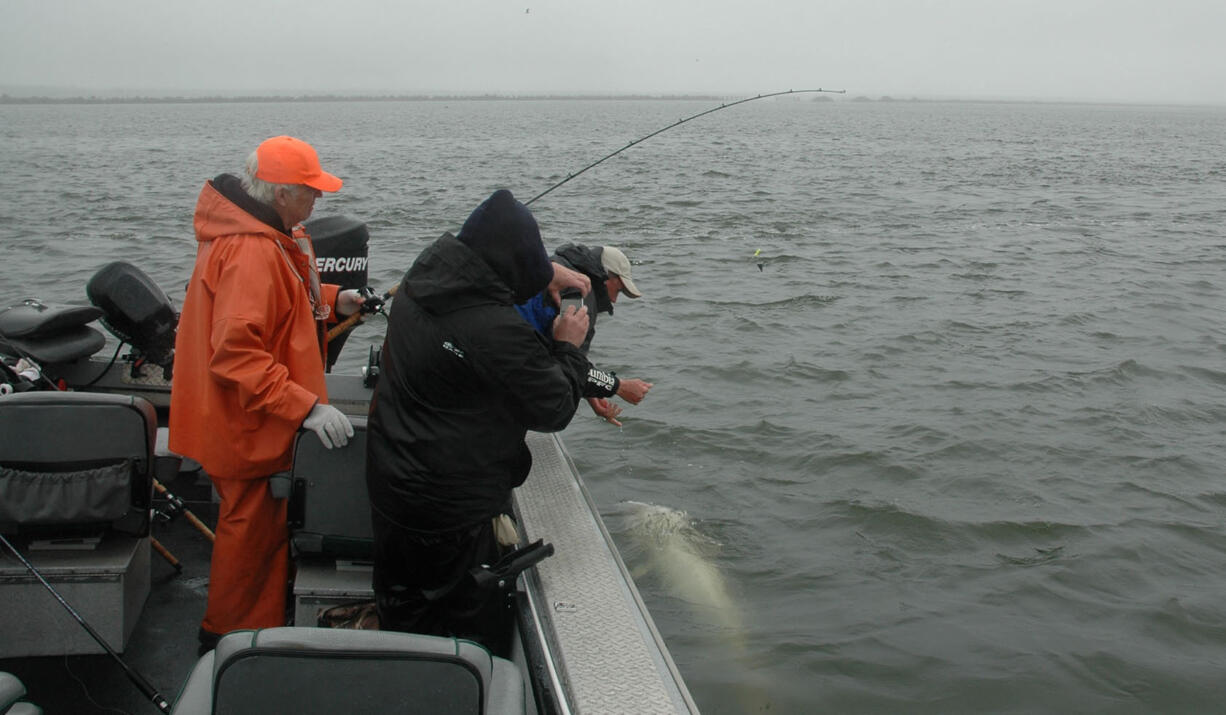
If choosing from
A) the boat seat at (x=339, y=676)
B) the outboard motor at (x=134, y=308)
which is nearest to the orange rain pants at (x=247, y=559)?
the boat seat at (x=339, y=676)

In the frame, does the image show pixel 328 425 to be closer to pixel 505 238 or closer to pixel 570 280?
pixel 505 238

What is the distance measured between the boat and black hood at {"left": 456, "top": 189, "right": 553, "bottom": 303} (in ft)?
3.03

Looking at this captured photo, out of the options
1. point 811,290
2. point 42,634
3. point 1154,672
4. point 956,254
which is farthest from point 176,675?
point 956,254

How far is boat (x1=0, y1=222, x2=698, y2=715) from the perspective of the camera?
6.48 feet

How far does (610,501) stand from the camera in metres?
7.49

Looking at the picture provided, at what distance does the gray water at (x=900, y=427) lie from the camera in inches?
224

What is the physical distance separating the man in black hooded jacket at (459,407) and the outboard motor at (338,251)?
2324 millimetres

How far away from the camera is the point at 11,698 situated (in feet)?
6.70

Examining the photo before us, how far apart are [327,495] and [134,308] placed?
2.23 metres

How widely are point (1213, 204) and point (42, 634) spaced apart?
28318 millimetres

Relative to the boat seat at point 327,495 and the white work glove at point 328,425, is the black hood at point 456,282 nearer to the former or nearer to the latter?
the white work glove at point 328,425

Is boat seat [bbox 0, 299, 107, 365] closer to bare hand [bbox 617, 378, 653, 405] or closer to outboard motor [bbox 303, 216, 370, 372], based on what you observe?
outboard motor [bbox 303, 216, 370, 372]

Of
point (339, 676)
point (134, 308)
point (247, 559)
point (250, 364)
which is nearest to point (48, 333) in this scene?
point (134, 308)

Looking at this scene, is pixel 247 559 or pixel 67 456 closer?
pixel 67 456
